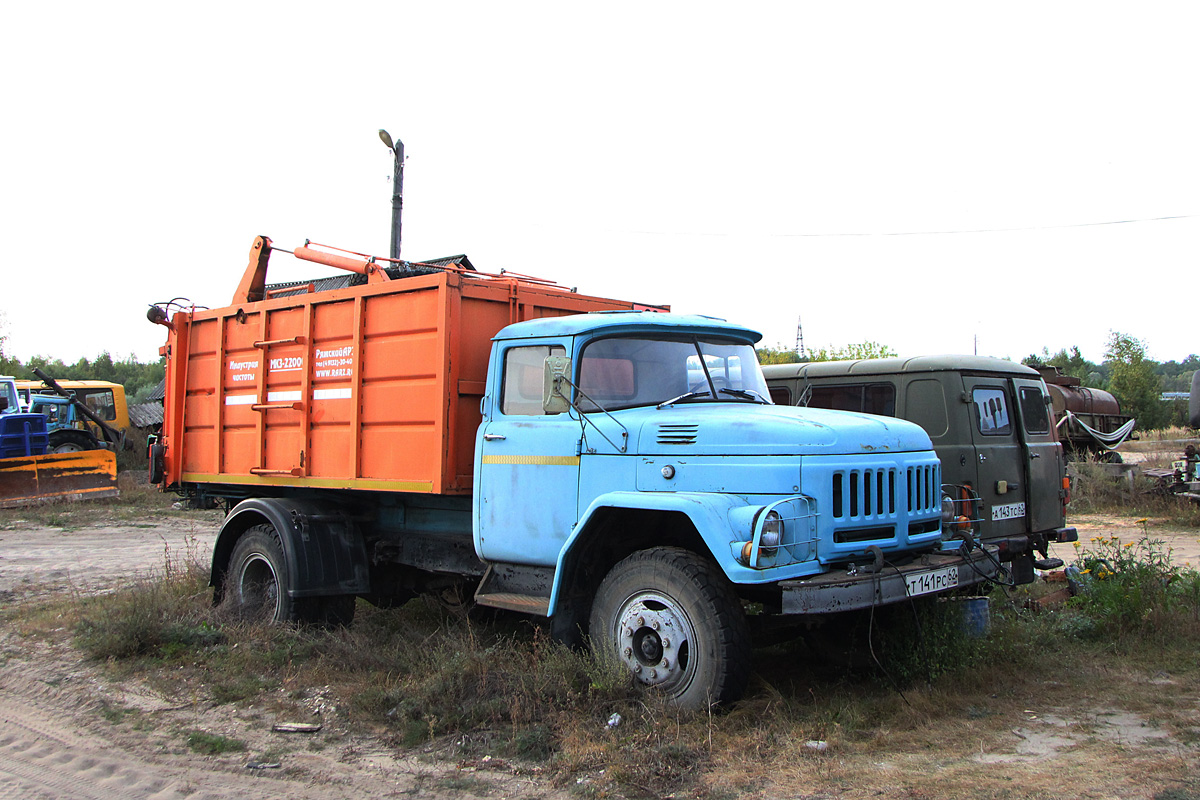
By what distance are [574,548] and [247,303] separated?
4.40m

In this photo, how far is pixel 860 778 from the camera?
411cm

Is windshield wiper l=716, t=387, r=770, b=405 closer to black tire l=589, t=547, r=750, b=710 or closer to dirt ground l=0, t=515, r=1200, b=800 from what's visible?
black tire l=589, t=547, r=750, b=710

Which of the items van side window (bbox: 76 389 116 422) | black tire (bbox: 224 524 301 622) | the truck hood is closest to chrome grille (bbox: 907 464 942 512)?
the truck hood

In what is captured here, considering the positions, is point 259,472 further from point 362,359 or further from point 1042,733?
point 1042,733

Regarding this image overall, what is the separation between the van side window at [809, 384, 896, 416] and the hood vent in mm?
4174

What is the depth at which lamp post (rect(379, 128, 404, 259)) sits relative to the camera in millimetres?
A: 15977

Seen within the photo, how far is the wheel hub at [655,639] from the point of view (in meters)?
4.96

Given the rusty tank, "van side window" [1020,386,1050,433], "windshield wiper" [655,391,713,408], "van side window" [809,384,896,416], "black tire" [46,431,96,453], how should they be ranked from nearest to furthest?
"windshield wiper" [655,391,713,408] < "van side window" [809,384,896,416] < "van side window" [1020,386,1050,433] < the rusty tank < "black tire" [46,431,96,453]

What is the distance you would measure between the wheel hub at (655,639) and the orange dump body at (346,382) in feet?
5.75

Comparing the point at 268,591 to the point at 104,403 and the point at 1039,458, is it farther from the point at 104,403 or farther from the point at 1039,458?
the point at 104,403

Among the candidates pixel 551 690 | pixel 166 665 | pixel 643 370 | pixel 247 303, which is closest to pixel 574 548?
pixel 551 690

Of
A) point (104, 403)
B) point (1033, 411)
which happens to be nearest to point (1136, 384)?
point (1033, 411)

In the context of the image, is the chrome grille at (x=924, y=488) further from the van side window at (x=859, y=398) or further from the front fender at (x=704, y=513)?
the van side window at (x=859, y=398)

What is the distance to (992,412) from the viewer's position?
8.89 meters
